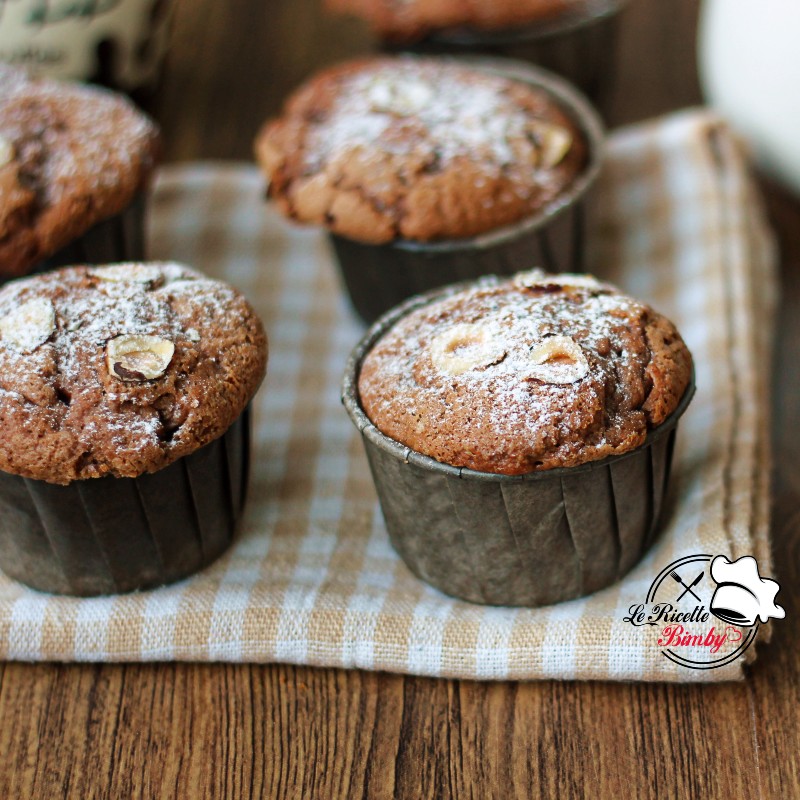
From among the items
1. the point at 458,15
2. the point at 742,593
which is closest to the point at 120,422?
the point at 742,593

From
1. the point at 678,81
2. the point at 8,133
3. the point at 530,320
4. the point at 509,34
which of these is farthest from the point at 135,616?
the point at 678,81

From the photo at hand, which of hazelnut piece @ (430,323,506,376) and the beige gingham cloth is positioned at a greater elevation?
hazelnut piece @ (430,323,506,376)

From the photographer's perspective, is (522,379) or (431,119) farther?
(431,119)

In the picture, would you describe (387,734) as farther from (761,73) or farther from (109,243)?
(761,73)

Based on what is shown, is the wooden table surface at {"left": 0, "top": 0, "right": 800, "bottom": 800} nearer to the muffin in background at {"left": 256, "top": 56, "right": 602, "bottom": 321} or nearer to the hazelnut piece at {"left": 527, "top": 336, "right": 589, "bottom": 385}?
the hazelnut piece at {"left": 527, "top": 336, "right": 589, "bottom": 385}

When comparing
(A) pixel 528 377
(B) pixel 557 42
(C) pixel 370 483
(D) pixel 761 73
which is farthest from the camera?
(B) pixel 557 42

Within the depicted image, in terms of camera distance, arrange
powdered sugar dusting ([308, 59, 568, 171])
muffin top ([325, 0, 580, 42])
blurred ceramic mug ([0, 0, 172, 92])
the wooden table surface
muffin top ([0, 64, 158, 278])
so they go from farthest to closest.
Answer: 1. muffin top ([325, 0, 580, 42])
2. blurred ceramic mug ([0, 0, 172, 92])
3. powdered sugar dusting ([308, 59, 568, 171])
4. muffin top ([0, 64, 158, 278])
5. the wooden table surface

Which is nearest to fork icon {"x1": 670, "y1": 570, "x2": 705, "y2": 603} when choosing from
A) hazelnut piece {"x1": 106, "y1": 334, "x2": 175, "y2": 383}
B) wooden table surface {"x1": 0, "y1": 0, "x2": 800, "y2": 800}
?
wooden table surface {"x1": 0, "y1": 0, "x2": 800, "y2": 800}
